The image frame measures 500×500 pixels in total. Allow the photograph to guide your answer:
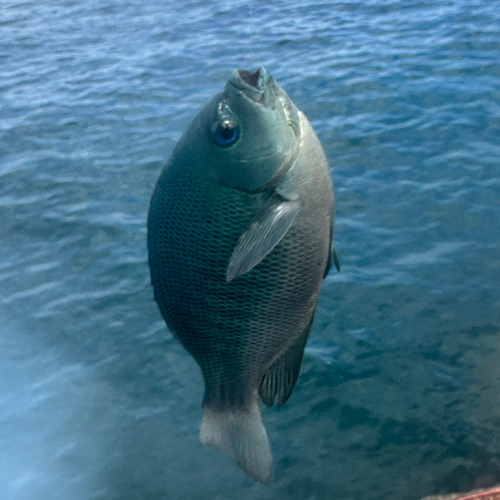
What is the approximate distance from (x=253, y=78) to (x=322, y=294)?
3.62 metres

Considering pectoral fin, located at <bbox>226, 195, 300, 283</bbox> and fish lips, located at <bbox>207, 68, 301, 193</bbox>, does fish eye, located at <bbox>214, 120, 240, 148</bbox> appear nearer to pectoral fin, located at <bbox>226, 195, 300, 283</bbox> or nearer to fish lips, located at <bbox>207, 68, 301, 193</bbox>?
fish lips, located at <bbox>207, 68, 301, 193</bbox>

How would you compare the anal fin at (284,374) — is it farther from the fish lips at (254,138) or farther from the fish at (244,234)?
the fish lips at (254,138)

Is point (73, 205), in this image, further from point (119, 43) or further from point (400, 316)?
point (119, 43)

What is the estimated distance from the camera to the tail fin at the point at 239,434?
2264 millimetres

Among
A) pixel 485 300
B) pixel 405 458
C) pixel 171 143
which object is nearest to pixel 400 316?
pixel 485 300

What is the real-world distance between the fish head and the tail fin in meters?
0.89

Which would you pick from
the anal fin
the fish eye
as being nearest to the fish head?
the fish eye

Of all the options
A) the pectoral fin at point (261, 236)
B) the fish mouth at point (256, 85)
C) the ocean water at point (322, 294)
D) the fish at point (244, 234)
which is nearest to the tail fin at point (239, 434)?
the fish at point (244, 234)

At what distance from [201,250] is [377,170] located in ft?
17.2

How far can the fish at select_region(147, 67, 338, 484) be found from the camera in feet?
6.39

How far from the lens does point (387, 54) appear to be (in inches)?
387

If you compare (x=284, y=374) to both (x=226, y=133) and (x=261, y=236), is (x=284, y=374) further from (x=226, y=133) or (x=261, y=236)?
(x=226, y=133)

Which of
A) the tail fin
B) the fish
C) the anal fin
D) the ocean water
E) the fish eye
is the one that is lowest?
the ocean water

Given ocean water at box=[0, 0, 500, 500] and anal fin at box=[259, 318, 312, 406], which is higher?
anal fin at box=[259, 318, 312, 406]
